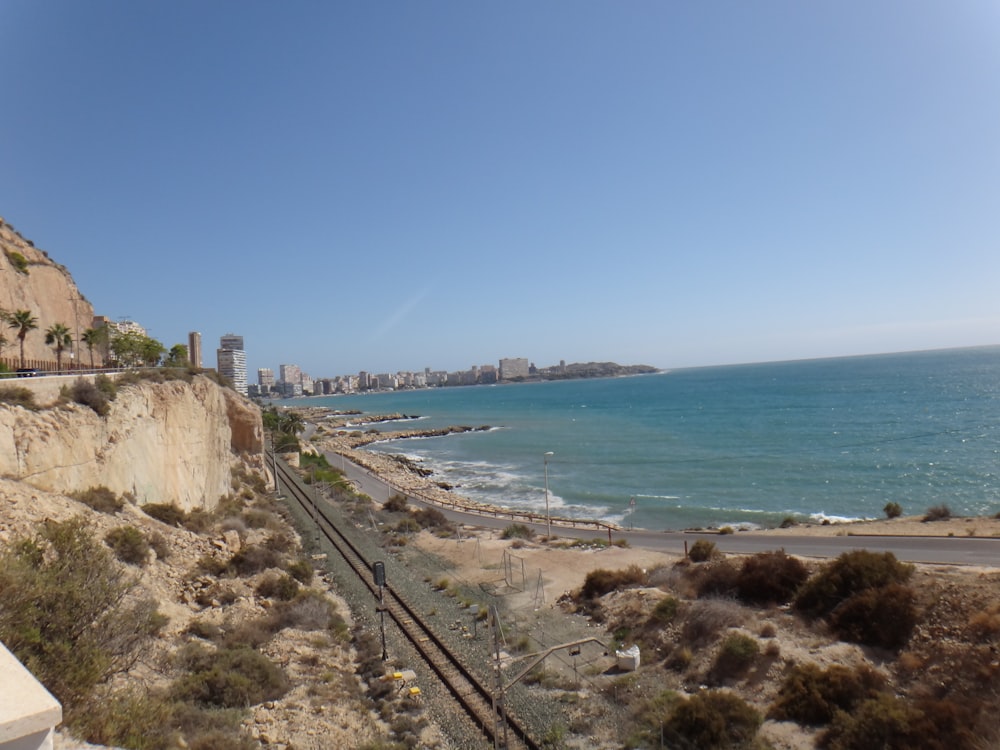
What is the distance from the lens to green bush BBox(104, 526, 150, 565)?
13586mm

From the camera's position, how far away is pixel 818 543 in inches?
963

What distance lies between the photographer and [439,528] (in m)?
31.2

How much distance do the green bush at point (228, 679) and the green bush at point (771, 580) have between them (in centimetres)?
1286

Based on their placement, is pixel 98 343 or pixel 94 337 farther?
pixel 98 343

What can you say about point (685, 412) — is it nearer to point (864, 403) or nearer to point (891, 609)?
point (864, 403)

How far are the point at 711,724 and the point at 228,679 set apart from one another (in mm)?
8900

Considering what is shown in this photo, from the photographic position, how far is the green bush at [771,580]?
641 inches

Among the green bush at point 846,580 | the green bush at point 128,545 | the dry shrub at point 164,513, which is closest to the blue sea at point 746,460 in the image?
the green bush at point 846,580

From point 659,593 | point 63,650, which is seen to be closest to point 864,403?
point 659,593

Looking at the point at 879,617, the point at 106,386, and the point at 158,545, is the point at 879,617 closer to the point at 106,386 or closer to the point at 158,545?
the point at 158,545

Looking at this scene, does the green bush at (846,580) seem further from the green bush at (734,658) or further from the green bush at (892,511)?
the green bush at (892,511)

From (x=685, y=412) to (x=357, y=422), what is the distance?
73.8 meters

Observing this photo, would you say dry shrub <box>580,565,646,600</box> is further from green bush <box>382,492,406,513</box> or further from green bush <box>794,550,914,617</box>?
green bush <box>382,492,406,513</box>

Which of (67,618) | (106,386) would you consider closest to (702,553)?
(67,618)
